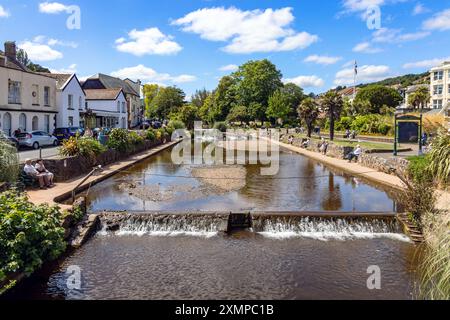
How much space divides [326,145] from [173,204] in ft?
73.0

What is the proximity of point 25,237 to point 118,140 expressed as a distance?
2087 centimetres

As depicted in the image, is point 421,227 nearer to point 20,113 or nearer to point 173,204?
point 173,204

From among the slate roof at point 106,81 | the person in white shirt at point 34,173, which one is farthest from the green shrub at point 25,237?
the slate roof at point 106,81

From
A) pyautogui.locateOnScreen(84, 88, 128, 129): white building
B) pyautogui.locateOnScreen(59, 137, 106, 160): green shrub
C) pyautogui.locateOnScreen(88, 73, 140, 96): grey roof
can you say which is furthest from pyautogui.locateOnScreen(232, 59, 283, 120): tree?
pyautogui.locateOnScreen(59, 137, 106, 160): green shrub

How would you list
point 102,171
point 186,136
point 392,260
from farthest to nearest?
point 186,136 < point 102,171 < point 392,260

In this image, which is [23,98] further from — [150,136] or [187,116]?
[187,116]

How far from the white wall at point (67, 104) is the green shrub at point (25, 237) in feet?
115

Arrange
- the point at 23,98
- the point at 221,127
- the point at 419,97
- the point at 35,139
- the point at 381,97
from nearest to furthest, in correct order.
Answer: the point at 35,139 → the point at 23,98 → the point at 419,97 → the point at 221,127 → the point at 381,97

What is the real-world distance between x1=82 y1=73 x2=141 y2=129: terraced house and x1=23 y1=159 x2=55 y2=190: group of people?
5169 cm

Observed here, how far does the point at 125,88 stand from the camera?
264ft

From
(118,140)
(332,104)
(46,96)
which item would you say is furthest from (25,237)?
(332,104)

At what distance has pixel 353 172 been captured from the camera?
78.3 ft
